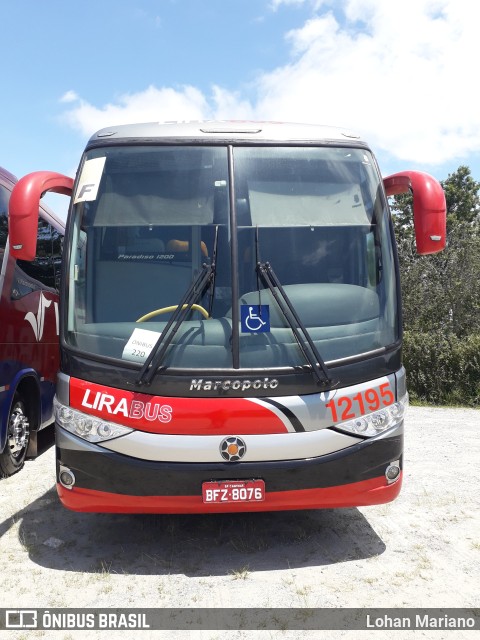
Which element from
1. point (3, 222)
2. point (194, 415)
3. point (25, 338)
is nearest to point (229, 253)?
point (194, 415)

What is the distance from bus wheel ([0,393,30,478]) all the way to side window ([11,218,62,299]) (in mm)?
1190

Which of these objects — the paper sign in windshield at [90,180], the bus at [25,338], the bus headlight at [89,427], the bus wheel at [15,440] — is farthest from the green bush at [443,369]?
the bus headlight at [89,427]

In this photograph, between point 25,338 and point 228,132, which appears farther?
point 25,338

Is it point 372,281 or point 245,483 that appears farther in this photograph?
A: point 372,281

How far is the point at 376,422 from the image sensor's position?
427cm

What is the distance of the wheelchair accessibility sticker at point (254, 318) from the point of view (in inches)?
163

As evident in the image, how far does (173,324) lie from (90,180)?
1289 millimetres

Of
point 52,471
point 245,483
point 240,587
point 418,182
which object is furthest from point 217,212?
point 52,471

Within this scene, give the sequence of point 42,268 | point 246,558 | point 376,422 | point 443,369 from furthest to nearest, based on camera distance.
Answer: point 443,369 < point 42,268 < point 246,558 < point 376,422

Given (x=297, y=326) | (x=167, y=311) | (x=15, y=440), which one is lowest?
(x=15, y=440)

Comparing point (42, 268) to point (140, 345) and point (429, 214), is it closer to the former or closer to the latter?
point (140, 345)

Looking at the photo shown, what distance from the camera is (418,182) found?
4.65m

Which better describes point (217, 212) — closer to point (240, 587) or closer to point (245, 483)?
point (245, 483)

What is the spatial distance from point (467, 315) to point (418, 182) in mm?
14544
